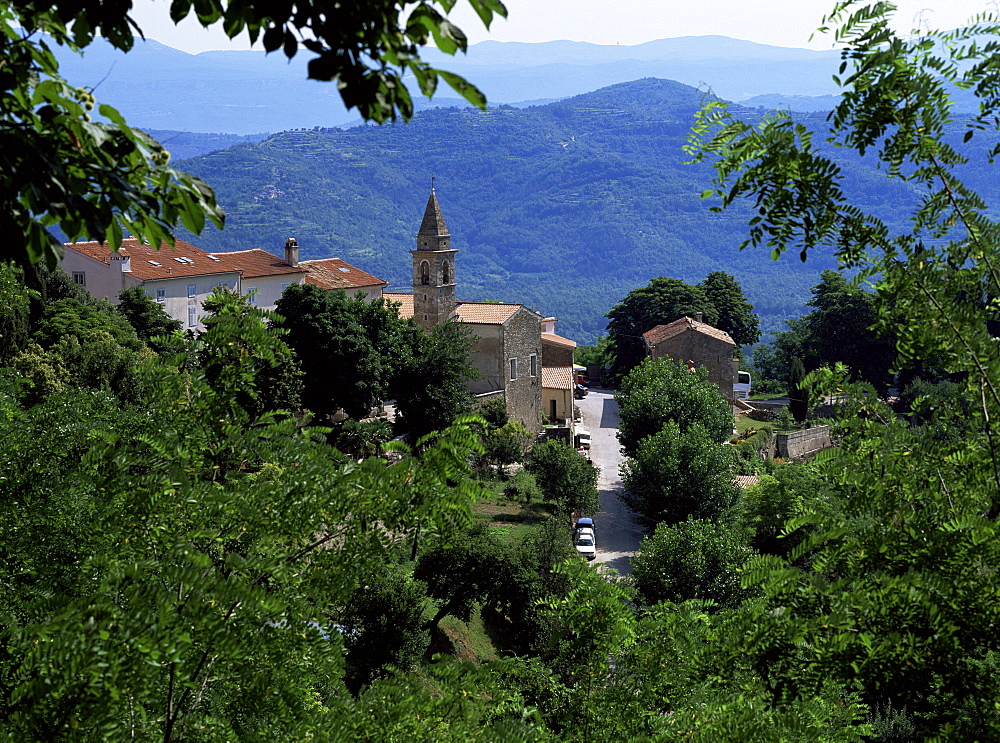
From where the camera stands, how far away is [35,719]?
13.5 ft

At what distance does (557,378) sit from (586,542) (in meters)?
19.1

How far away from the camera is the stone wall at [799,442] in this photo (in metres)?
47.5

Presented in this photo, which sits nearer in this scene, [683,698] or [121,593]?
[121,593]

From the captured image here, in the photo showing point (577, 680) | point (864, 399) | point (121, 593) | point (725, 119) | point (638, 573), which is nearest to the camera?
point (121, 593)

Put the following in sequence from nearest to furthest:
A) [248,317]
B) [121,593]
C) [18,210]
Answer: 1. [18,210]
2. [121,593]
3. [248,317]

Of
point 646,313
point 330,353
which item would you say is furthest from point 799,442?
point 330,353

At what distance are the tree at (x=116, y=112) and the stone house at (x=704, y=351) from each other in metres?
52.2

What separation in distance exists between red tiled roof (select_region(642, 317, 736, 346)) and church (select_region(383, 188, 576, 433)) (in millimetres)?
12511

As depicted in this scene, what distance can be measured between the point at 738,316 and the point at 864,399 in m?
61.7

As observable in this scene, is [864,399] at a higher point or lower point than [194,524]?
higher

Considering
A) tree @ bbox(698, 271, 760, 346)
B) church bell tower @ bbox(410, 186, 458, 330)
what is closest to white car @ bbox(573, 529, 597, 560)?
church bell tower @ bbox(410, 186, 458, 330)

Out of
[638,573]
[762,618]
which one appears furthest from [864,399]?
[638,573]

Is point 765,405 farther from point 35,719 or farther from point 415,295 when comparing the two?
point 35,719

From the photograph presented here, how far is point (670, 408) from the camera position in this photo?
3856 centimetres
